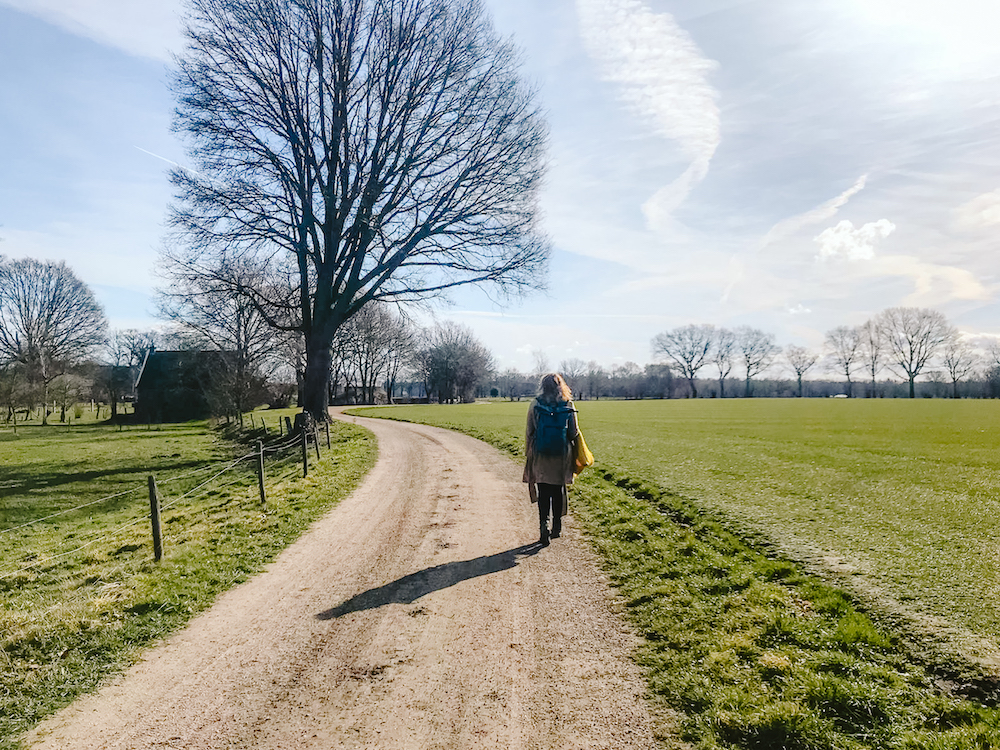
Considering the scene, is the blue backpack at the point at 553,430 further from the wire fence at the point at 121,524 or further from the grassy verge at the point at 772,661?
the wire fence at the point at 121,524

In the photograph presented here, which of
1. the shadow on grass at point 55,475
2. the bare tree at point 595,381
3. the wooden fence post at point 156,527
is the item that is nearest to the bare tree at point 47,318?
the shadow on grass at point 55,475

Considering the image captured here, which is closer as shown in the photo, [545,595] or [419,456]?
[545,595]

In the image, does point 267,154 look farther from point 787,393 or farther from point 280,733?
point 787,393

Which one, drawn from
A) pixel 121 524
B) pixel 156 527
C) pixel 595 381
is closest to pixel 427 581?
pixel 156 527

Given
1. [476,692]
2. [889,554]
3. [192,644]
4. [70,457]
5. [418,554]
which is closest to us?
[476,692]

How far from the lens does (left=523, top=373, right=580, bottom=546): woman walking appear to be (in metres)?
7.29

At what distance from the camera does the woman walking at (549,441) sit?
729 centimetres

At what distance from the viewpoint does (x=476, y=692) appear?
12.7 feet

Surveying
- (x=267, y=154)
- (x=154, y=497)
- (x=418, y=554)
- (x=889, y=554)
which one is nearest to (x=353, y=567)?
(x=418, y=554)

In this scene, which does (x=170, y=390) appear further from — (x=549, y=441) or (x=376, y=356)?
(x=549, y=441)

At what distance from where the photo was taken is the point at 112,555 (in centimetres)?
790

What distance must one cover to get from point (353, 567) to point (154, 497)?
3.18m

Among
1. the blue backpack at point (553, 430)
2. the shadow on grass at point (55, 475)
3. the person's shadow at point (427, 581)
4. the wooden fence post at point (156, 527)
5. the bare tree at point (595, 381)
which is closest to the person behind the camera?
the person's shadow at point (427, 581)

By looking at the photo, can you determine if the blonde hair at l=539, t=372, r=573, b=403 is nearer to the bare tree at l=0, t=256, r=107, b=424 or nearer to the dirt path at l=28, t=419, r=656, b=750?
the dirt path at l=28, t=419, r=656, b=750
